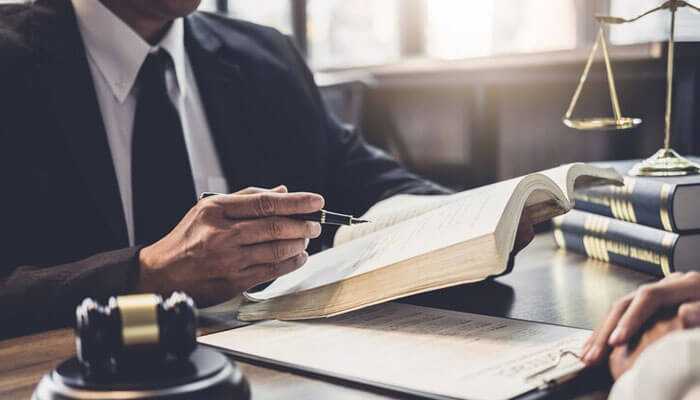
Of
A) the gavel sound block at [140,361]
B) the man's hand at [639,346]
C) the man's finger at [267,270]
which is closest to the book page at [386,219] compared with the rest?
the man's finger at [267,270]

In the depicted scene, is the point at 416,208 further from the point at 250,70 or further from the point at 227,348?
the point at 250,70

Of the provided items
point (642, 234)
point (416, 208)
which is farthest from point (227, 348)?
point (642, 234)

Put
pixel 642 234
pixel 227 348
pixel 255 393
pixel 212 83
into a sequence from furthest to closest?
pixel 212 83 → pixel 642 234 → pixel 227 348 → pixel 255 393

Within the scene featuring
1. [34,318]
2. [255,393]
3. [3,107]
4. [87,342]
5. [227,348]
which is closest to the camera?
[87,342]

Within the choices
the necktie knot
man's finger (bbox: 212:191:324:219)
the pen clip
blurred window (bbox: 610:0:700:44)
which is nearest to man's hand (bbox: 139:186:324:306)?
man's finger (bbox: 212:191:324:219)

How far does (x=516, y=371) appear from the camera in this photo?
719 mm

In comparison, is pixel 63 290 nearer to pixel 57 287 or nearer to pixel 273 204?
pixel 57 287

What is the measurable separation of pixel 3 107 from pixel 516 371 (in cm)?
110

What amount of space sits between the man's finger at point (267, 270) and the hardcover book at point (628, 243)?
50 centimetres

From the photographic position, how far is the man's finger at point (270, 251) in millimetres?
1011

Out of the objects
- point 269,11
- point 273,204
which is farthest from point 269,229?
point 269,11

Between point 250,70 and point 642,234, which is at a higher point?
point 250,70

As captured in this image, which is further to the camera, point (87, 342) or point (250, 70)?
point (250, 70)

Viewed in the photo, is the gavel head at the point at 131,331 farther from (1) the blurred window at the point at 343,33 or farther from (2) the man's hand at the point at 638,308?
(1) the blurred window at the point at 343,33
